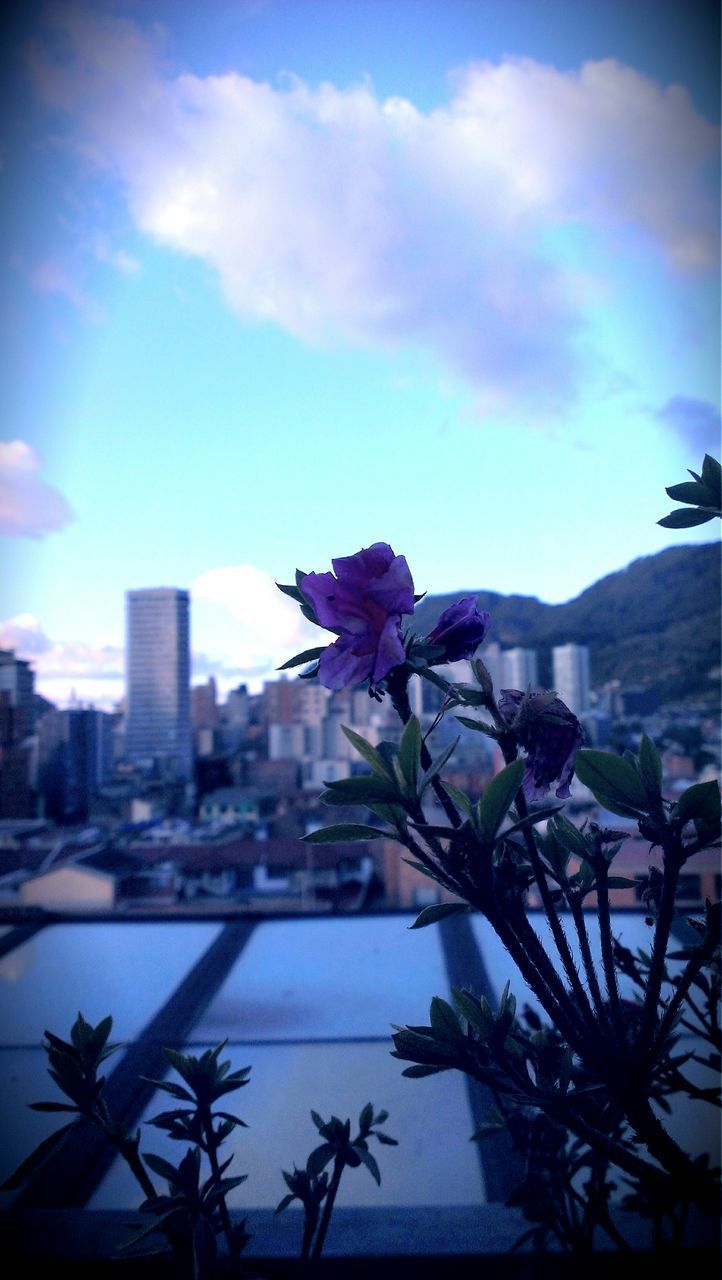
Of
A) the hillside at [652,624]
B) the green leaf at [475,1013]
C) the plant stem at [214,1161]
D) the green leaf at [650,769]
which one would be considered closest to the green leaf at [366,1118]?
the plant stem at [214,1161]

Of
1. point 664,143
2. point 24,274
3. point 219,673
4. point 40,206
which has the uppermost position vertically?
point 664,143

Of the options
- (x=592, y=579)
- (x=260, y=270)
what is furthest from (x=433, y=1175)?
(x=260, y=270)

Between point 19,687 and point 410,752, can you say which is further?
point 19,687

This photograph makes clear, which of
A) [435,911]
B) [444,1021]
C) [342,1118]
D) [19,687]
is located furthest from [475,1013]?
[19,687]

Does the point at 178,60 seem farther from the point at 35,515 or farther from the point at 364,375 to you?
the point at 35,515

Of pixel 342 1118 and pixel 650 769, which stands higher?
pixel 650 769

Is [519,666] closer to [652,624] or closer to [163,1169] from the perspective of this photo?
[652,624]

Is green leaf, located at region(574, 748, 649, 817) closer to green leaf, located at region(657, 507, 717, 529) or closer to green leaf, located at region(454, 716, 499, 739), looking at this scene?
green leaf, located at region(454, 716, 499, 739)

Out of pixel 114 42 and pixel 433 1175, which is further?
pixel 114 42
